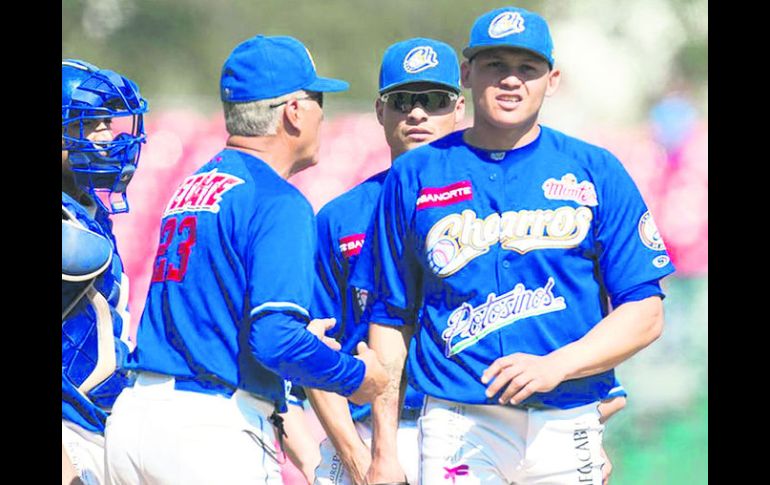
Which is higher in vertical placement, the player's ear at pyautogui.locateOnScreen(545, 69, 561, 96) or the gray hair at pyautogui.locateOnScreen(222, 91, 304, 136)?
the player's ear at pyautogui.locateOnScreen(545, 69, 561, 96)

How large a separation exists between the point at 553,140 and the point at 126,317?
85.7 inches

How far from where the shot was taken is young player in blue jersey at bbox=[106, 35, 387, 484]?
443cm

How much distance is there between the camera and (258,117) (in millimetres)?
4789

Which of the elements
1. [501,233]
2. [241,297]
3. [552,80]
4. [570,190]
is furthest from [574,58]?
[241,297]

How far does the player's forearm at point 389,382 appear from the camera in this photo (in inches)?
188

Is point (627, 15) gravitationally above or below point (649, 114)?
above

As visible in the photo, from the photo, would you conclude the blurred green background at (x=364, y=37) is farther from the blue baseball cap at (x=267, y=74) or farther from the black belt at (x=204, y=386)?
the black belt at (x=204, y=386)

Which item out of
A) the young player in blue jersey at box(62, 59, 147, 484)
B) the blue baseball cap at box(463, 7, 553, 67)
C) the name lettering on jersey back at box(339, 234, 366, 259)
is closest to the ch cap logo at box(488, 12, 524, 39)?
the blue baseball cap at box(463, 7, 553, 67)

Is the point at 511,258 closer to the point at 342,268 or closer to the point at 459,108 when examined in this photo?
the point at 342,268

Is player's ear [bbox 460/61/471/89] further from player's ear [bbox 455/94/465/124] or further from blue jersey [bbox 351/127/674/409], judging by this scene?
player's ear [bbox 455/94/465/124]

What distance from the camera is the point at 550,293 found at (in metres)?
4.60

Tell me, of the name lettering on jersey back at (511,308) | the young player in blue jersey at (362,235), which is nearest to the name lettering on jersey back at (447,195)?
the name lettering on jersey back at (511,308)
